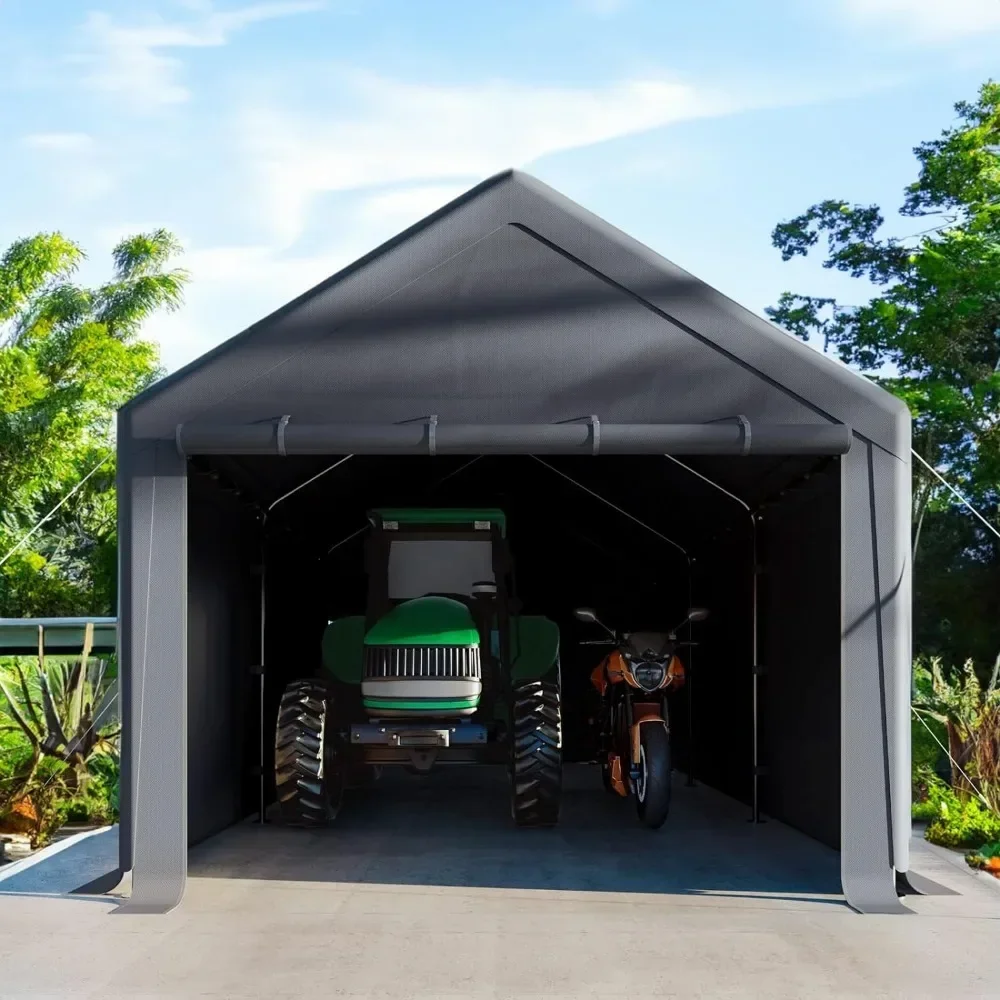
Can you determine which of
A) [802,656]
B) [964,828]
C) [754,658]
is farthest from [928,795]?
[802,656]

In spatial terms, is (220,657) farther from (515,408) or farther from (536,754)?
(515,408)

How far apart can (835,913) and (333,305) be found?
389 centimetres

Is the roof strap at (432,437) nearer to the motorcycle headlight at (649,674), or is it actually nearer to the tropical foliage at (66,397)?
the motorcycle headlight at (649,674)

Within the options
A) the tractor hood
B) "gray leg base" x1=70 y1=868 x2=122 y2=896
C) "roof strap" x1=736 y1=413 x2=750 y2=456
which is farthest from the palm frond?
"roof strap" x1=736 y1=413 x2=750 y2=456

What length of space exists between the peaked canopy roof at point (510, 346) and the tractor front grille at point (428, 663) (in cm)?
224

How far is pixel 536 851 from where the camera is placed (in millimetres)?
8695

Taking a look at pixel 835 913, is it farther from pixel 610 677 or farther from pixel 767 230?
pixel 767 230

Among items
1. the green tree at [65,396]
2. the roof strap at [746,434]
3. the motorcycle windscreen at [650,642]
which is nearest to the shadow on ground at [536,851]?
the motorcycle windscreen at [650,642]

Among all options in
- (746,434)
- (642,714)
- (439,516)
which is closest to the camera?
(746,434)

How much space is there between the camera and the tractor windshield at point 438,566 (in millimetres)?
10344

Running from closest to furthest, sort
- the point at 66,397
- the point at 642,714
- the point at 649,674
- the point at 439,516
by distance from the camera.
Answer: the point at 642,714
the point at 649,674
the point at 439,516
the point at 66,397

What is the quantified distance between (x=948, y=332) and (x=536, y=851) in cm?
1437

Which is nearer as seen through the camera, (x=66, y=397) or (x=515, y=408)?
(x=515, y=408)

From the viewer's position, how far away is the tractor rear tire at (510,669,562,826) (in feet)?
29.7
